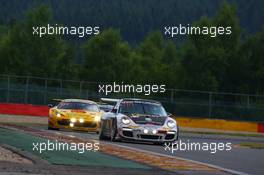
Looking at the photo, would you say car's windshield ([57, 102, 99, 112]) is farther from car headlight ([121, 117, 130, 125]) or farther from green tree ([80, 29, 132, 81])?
green tree ([80, 29, 132, 81])

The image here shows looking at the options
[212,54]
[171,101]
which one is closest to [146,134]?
[171,101]

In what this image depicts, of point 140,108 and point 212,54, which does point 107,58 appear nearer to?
point 212,54

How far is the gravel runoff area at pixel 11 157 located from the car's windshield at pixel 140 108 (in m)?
8.30

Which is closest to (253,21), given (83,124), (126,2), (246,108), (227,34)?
(126,2)

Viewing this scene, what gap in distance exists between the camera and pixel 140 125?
78.8 ft

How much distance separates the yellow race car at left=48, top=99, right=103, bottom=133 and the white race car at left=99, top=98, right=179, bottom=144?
252 inches

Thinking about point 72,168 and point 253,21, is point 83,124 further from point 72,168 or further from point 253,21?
point 253,21

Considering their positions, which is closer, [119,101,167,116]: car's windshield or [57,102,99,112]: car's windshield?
[119,101,167,116]: car's windshield

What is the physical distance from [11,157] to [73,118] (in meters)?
15.8

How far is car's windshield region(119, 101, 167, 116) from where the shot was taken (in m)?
25.0

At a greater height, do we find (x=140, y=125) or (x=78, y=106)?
(x=78, y=106)

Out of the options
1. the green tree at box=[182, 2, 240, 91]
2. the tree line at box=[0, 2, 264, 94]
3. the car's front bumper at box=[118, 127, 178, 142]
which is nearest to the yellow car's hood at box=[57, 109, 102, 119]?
the car's front bumper at box=[118, 127, 178, 142]

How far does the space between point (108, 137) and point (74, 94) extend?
27.3 m

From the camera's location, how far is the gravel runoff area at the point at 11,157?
49.2ft
